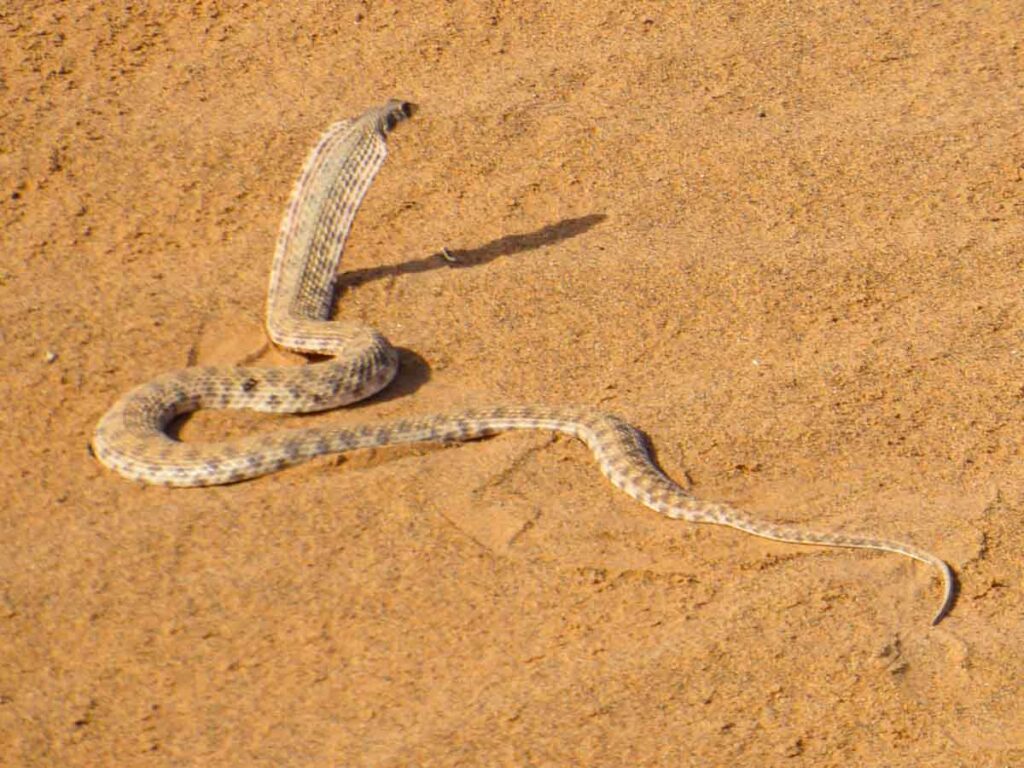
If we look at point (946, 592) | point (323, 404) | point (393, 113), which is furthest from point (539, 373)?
point (946, 592)

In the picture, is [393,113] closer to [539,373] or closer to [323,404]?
[539,373]

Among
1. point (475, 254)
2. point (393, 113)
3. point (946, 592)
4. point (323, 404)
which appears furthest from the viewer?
point (475, 254)

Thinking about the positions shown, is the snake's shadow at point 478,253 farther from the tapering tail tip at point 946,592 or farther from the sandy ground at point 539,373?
the tapering tail tip at point 946,592

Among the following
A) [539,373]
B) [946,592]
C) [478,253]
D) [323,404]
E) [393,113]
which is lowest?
[946,592]

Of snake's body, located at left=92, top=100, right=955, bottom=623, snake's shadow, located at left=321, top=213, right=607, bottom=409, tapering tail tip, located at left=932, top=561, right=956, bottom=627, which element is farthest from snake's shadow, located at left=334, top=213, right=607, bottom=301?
tapering tail tip, located at left=932, top=561, right=956, bottom=627

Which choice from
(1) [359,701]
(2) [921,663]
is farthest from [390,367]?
(2) [921,663]

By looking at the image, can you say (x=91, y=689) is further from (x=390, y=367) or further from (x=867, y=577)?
(x=867, y=577)
